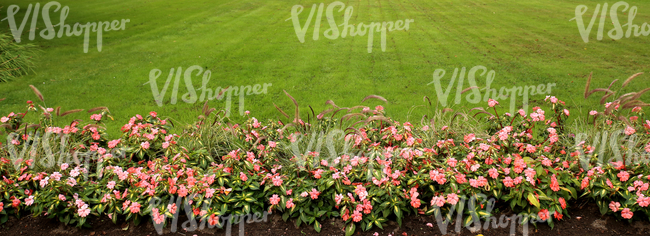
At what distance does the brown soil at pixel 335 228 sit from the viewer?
10.0ft

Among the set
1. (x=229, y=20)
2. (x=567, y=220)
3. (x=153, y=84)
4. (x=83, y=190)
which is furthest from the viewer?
(x=229, y=20)

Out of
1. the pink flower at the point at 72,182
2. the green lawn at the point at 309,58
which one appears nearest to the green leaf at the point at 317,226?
the pink flower at the point at 72,182

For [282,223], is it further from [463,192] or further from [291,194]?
[463,192]

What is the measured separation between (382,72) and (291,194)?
16.0ft

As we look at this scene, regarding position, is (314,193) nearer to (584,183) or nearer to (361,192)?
(361,192)

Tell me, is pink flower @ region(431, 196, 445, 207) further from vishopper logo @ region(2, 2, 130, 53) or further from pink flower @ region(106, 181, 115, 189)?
vishopper logo @ region(2, 2, 130, 53)

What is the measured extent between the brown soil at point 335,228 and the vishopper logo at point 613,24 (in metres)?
8.58

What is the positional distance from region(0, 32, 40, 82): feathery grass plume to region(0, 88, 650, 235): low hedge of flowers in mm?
4918

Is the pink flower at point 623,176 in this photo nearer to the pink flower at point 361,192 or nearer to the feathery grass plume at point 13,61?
the pink flower at point 361,192

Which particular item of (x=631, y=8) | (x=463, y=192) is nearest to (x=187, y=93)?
(x=463, y=192)

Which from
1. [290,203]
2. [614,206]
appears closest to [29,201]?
[290,203]

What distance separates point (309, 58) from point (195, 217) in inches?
231

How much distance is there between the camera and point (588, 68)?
7.84m

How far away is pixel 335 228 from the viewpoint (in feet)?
10.4
